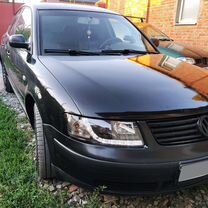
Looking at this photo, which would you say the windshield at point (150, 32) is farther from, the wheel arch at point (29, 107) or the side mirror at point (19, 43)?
the wheel arch at point (29, 107)

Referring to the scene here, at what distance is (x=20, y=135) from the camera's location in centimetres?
319

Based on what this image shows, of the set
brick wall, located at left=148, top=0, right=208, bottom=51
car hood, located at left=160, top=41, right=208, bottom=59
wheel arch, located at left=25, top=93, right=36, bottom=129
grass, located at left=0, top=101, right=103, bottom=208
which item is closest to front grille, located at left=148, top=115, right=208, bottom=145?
grass, located at left=0, top=101, right=103, bottom=208

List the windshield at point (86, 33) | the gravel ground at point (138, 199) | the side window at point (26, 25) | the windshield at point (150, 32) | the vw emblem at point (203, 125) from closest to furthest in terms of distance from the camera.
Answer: the vw emblem at point (203, 125) < the gravel ground at point (138, 199) < the windshield at point (86, 33) < the side window at point (26, 25) < the windshield at point (150, 32)

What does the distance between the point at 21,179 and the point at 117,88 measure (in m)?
1.11

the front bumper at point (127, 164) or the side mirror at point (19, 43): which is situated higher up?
the side mirror at point (19, 43)

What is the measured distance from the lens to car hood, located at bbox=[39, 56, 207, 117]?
184 cm

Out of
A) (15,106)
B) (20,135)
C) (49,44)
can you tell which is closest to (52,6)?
(49,44)

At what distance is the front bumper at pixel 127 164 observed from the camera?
175 centimetres

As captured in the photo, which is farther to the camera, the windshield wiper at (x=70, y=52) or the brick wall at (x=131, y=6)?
the brick wall at (x=131, y=6)

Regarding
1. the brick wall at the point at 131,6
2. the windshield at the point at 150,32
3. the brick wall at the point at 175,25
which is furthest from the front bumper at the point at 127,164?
the brick wall at the point at 131,6

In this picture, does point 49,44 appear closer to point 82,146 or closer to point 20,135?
point 20,135

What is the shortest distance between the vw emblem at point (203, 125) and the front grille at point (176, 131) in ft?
0.06

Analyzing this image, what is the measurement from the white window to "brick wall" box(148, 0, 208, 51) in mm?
137

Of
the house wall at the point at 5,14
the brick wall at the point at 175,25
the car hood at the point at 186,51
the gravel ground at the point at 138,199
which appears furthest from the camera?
the house wall at the point at 5,14
